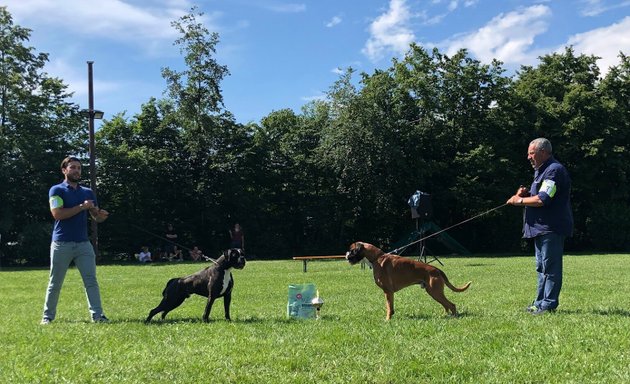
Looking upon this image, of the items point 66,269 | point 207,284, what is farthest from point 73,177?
point 207,284

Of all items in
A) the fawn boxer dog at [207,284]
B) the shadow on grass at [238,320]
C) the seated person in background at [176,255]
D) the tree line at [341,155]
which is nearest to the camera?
the shadow on grass at [238,320]

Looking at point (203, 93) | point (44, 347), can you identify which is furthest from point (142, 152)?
point (44, 347)

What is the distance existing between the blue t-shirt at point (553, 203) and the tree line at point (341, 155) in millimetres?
21314

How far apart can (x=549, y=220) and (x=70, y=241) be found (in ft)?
19.1

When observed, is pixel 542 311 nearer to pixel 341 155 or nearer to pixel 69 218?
pixel 69 218

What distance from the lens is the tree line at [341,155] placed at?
2759cm

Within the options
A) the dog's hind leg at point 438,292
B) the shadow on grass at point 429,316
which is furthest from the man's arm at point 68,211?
the dog's hind leg at point 438,292

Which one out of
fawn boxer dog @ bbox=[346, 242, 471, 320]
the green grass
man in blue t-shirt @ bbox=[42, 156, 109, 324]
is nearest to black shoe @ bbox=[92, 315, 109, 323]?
man in blue t-shirt @ bbox=[42, 156, 109, 324]

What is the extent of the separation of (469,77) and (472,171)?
5311 millimetres

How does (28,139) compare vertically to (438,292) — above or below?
above

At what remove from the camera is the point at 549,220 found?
642 cm

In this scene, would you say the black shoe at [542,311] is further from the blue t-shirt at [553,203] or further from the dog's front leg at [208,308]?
the dog's front leg at [208,308]

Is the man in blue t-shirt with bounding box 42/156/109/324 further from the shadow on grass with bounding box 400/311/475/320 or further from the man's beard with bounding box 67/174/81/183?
the shadow on grass with bounding box 400/311/475/320

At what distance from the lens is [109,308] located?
8.30 m
